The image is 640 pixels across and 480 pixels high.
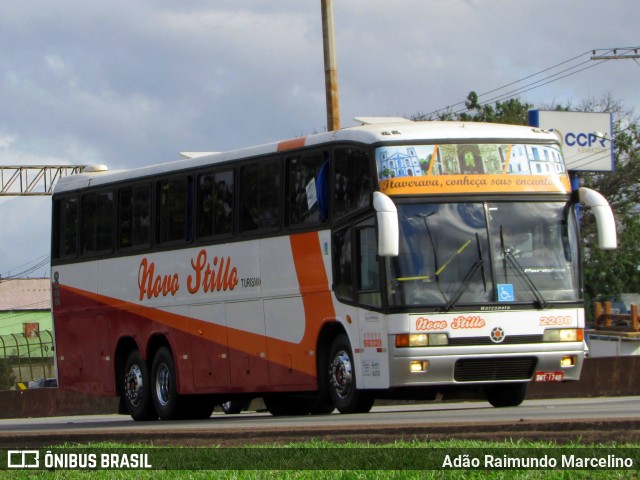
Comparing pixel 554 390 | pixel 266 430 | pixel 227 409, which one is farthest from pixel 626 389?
pixel 266 430

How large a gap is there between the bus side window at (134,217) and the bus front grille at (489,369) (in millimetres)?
7061

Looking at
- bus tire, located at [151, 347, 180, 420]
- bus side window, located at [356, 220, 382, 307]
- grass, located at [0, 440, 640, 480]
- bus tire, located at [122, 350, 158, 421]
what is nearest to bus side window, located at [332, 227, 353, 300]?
bus side window, located at [356, 220, 382, 307]

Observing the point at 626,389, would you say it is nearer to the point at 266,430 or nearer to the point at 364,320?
the point at 364,320

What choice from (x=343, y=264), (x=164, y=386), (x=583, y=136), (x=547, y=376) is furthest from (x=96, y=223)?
(x=583, y=136)

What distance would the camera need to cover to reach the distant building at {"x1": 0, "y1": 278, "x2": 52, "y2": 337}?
109 m

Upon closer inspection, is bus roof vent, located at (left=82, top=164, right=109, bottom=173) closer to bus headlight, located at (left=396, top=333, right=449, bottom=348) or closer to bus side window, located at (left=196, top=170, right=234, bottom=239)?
bus side window, located at (left=196, top=170, right=234, bottom=239)

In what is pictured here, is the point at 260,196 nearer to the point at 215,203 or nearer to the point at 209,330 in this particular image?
the point at 215,203

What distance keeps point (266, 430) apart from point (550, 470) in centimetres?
426

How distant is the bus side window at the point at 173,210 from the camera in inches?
832

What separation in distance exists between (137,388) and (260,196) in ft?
15.7

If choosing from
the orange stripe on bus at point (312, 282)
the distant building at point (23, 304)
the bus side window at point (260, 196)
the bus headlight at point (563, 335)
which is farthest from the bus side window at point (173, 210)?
the distant building at point (23, 304)

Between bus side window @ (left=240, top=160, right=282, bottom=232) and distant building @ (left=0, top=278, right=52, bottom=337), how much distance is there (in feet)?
298

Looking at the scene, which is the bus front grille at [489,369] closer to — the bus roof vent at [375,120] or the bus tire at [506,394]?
the bus tire at [506,394]

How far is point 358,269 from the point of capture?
17234mm
